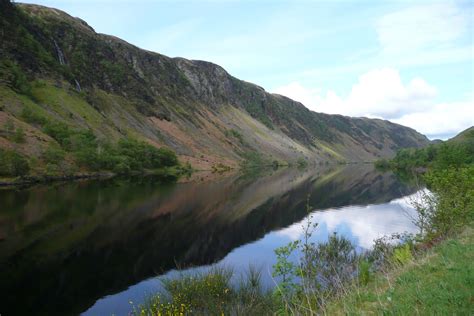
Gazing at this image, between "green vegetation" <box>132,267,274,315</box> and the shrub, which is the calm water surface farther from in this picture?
the shrub

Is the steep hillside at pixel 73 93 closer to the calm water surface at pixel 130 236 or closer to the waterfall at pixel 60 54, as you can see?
the waterfall at pixel 60 54

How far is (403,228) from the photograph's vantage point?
42344 mm

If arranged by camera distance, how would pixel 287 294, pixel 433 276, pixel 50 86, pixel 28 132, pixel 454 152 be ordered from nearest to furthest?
pixel 433 276 < pixel 287 294 < pixel 454 152 < pixel 28 132 < pixel 50 86

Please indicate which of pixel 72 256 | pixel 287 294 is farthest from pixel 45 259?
pixel 287 294

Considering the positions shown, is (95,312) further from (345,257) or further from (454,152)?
(454,152)

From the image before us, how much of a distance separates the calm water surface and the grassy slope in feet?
21.4

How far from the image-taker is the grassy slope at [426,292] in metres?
8.63

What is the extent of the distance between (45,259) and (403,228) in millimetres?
36013

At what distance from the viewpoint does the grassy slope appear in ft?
28.3

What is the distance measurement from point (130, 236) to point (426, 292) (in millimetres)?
30268

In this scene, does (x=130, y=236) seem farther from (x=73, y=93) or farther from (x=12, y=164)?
(x=73, y=93)

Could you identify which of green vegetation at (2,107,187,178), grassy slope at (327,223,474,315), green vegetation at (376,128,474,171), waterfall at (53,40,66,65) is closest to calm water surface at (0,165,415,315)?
grassy slope at (327,223,474,315)

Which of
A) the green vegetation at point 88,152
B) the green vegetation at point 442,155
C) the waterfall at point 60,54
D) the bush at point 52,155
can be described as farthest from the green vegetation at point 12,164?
the waterfall at point 60,54

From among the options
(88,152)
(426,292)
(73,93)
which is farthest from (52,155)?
(426,292)
